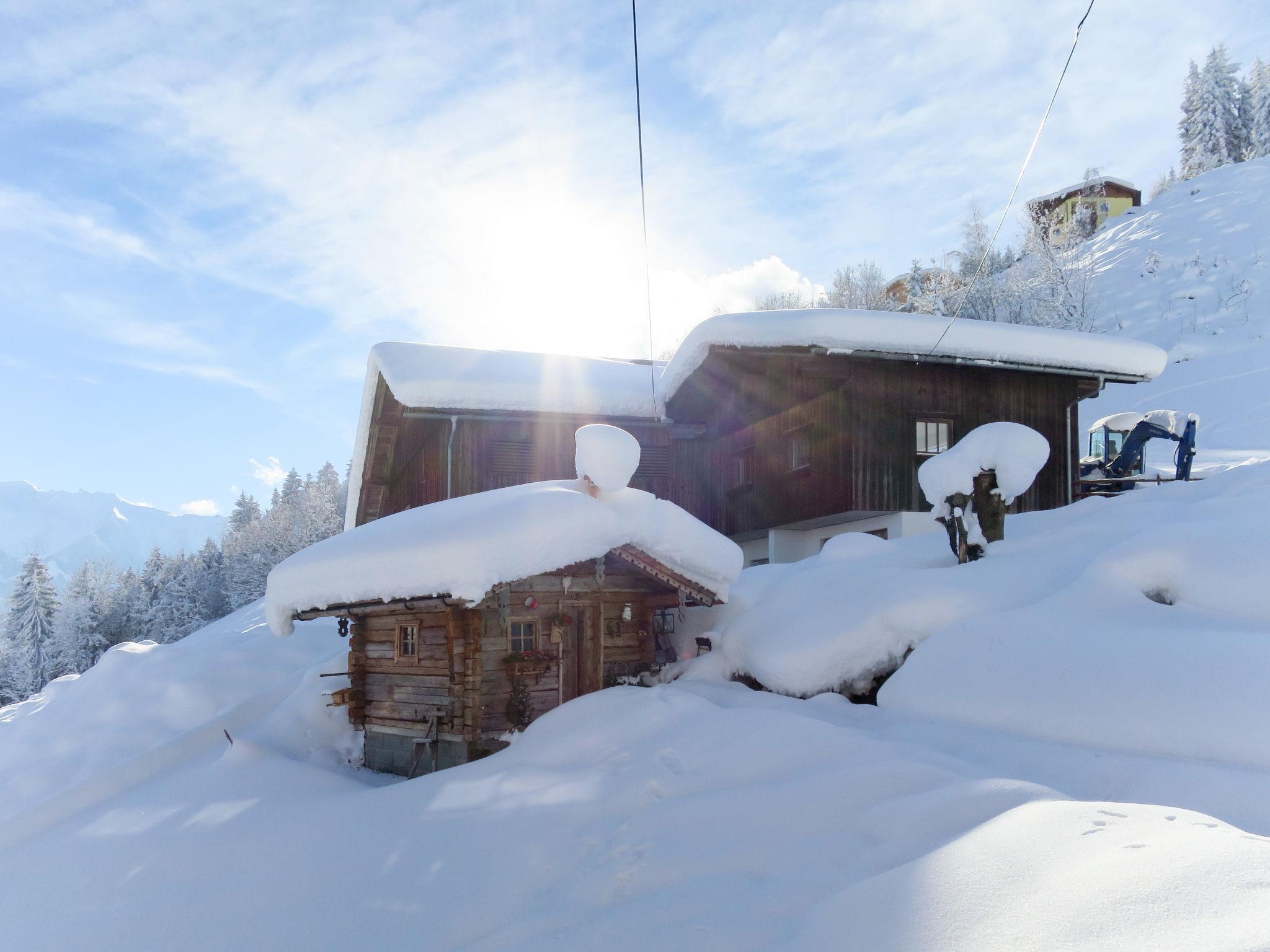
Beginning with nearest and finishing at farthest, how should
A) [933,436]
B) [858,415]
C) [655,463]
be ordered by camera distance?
[858,415] → [933,436] → [655,463]

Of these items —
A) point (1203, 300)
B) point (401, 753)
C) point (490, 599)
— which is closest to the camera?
point (490, 599)

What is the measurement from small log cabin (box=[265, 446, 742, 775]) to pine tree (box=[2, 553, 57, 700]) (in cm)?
3778

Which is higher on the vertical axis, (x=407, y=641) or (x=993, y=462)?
(x=993, y=462)

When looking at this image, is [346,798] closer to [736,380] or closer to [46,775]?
[46,775]

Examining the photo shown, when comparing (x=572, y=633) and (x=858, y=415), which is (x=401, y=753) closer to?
(x=572, y=633)

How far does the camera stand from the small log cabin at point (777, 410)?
46.8 ft

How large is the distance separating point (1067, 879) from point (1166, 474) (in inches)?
706

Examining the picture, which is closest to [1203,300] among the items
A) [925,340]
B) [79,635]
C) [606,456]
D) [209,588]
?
[925,340]

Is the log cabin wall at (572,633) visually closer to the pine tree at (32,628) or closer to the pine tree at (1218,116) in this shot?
the pine tree at (32,628)

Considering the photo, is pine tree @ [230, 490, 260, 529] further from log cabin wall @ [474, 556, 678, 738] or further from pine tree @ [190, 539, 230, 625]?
log cabin wall @ [474, 556, 678, 738]

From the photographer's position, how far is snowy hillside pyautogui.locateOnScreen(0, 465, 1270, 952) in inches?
141

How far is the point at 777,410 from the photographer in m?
16.3

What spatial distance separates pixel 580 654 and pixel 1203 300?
129 ft

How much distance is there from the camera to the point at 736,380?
16406 mm
